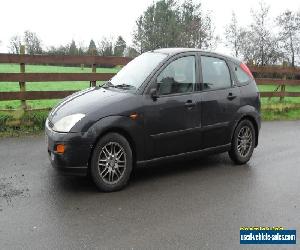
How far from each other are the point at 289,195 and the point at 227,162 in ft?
5.51

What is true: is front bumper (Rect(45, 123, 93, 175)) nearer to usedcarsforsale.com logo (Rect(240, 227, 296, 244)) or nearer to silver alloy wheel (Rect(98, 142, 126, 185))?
silver alloy wheel (Rect(98, 142, 126, 185))

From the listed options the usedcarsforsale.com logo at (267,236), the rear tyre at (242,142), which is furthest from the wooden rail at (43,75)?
the usedcarsforsale.com logo at (267,236)

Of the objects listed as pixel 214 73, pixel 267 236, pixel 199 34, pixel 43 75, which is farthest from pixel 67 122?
pixel 199 34

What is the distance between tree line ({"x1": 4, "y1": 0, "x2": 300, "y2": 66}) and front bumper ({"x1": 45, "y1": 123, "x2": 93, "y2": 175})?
30125mm

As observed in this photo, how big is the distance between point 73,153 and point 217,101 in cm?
251

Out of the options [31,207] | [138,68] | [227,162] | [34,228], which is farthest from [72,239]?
[227,162]

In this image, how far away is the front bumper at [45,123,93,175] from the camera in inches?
204

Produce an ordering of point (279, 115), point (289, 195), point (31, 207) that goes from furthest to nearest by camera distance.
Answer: point (279, 115) → point (289, 195) → point (31, 207)

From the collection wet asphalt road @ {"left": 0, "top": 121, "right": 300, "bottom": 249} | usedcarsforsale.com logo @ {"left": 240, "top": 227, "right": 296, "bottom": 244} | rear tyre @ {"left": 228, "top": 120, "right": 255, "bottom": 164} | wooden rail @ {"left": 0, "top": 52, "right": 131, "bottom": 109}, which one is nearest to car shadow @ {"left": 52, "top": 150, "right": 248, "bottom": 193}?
wet asphalt road @ {"left": 0, "top": 121, "right": 300, "bottom": 249}

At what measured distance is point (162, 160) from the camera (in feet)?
19.5

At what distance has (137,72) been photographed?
20.3 ft

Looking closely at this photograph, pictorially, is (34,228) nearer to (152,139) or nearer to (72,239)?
(72,239)

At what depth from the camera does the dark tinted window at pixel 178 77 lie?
5914mm

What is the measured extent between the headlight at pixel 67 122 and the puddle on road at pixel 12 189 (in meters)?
0.90
